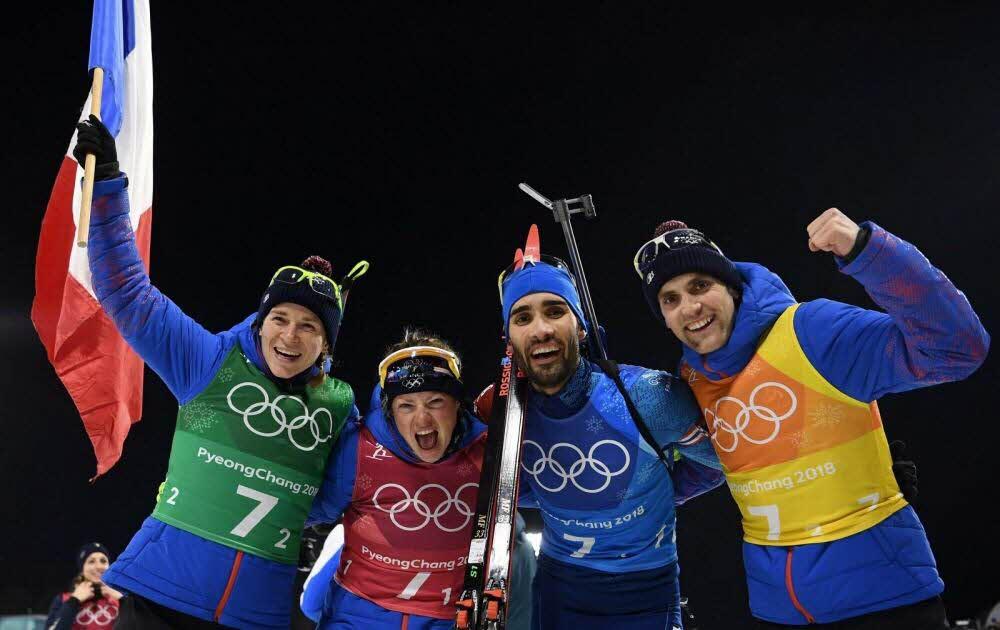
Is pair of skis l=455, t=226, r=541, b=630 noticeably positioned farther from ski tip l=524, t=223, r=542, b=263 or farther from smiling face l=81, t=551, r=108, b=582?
smiling face l=81, t=551, r=108, b=582

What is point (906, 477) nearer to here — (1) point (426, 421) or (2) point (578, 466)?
(2) point (578, 466)

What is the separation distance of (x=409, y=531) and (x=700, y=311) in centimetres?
141

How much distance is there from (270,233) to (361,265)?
8554 millimetres

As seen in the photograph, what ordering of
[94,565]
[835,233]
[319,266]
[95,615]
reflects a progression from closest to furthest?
[835,233], [319,266], [95,615], [94,565]

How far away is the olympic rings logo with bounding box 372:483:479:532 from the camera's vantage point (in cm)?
287

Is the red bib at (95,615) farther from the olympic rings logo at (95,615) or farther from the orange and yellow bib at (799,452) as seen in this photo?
the orange and yellow bib at (799,452)

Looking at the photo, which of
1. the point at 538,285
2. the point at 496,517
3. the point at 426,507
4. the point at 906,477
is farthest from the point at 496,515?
Result: the point at 906,477

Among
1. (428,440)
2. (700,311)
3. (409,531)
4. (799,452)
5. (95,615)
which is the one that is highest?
(700,311)

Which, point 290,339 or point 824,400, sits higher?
point 290,339

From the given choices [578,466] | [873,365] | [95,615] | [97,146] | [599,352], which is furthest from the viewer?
[95,615]

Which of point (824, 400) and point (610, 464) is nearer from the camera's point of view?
point (824, 400)

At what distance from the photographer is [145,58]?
3850 millimetres

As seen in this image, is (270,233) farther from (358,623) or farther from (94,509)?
(358,623)

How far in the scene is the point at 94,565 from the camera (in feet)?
22.7
